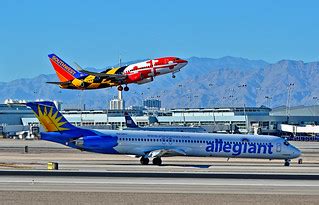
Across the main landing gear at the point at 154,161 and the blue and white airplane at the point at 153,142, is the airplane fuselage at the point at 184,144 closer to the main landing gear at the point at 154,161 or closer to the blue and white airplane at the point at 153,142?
the blue and white airplane at the point at 153,142

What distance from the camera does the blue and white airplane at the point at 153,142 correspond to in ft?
290

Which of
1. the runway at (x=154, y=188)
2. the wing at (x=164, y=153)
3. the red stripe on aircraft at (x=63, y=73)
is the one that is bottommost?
the runway at (x=154, y=188)

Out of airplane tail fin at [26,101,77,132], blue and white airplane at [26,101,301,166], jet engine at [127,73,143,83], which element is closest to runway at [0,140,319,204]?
jet engine at [127,73,143,83]

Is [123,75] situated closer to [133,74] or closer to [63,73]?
[133,74]

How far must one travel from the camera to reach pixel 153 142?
90.9 m

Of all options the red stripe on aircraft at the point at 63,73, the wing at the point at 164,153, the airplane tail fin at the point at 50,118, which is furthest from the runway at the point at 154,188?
the airplane tail fin at the point at 50,118

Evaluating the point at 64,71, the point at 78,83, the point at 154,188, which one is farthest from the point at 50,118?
the point at 154,188

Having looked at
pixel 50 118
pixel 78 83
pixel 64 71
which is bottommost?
pixel 50 118

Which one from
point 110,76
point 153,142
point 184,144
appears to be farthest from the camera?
point 184,144

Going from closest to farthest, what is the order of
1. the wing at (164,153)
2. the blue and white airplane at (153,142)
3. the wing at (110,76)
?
the wing at (110,76), the blue and white airplane at (153,142), the wing at (164,153)

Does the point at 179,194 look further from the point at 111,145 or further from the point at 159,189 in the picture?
the point at 111,145

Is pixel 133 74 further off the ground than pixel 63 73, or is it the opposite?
pixel 63 73

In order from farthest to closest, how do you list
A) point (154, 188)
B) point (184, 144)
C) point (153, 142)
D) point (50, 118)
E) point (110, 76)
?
point (184, 144), point (153, 142), point (50, 118), point (110, 76), point (154, 188)

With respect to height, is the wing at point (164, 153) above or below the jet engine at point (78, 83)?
below
